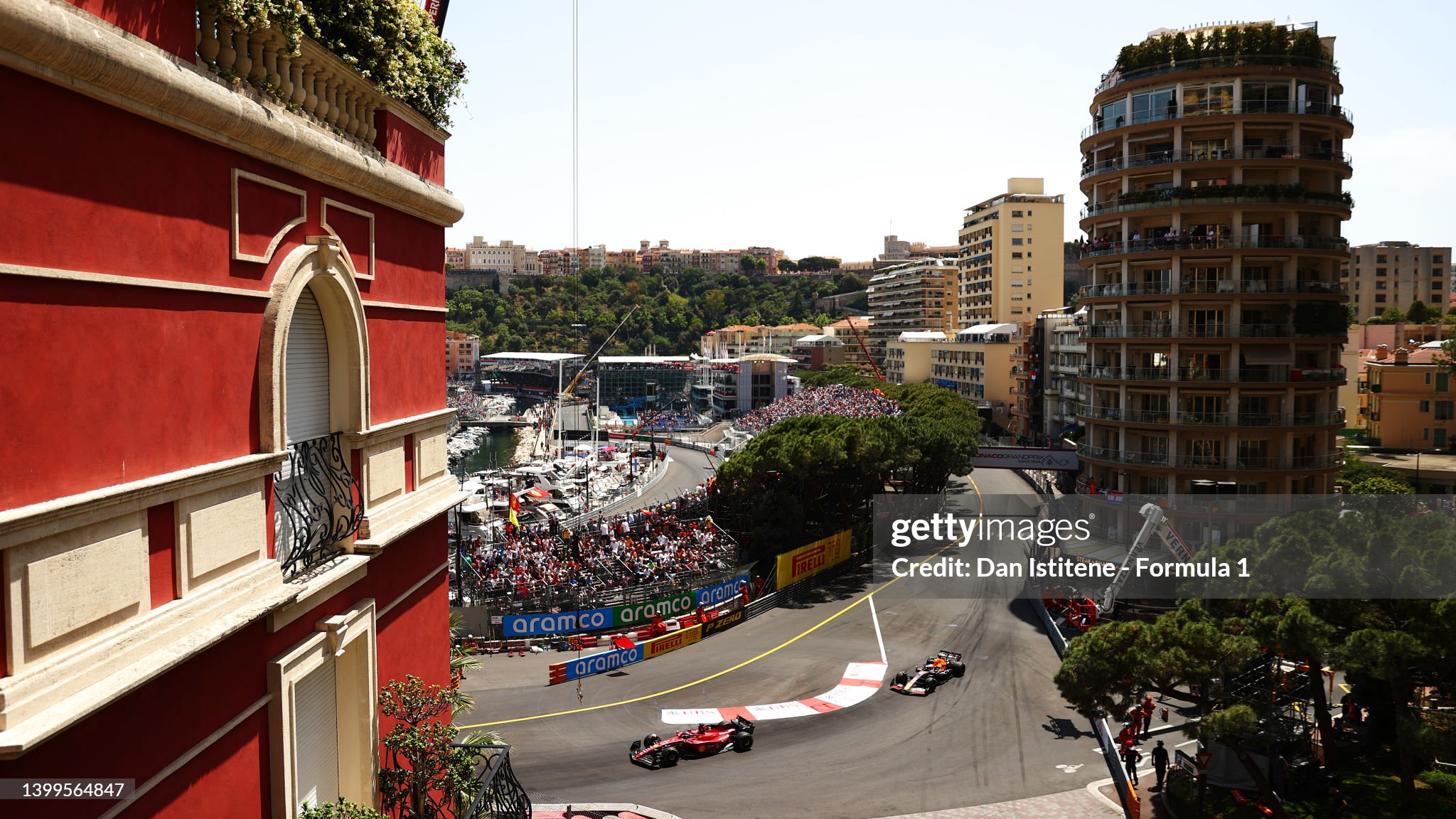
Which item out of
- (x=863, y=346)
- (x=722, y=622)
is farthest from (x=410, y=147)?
(x=863, y=346)

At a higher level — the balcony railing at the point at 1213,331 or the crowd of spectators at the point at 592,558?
the balcony railing at the point at 1213,331

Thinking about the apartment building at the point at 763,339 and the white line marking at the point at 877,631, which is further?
the apartment building at the point at 763,339

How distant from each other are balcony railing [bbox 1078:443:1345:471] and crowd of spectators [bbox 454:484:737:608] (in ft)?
68.2

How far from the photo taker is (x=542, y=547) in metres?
37.7

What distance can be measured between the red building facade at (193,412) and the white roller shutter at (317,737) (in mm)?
31

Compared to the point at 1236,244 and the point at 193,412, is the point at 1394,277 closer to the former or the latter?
the point at 1236,244

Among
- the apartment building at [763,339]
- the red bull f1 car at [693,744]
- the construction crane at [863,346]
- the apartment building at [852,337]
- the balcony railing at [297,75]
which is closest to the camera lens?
the balcony railing at [297,75]

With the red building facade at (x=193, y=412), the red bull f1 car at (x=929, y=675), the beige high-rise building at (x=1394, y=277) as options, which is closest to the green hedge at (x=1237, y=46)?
the red bull f1 car at (x=929, y=675)

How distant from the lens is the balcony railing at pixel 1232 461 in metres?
44.8

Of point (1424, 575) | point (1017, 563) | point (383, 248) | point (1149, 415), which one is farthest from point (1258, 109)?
point (383, 248)

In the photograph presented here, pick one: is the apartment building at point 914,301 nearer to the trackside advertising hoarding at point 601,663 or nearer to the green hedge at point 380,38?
the trackside advertising hoarding at point 601,663

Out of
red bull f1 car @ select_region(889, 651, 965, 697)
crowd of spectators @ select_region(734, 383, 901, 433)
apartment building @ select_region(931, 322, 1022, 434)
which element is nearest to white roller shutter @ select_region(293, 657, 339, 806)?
red bull f1 car @ select_region(889, 651, 965, 697)

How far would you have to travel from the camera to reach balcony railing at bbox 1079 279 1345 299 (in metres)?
44.4

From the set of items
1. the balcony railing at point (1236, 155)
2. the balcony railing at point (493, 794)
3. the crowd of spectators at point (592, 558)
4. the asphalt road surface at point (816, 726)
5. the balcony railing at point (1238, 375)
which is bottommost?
the asphalt road surface at point (816, 726)
